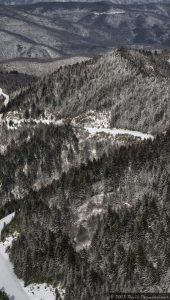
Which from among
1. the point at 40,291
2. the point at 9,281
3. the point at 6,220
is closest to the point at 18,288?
the point at 9,281

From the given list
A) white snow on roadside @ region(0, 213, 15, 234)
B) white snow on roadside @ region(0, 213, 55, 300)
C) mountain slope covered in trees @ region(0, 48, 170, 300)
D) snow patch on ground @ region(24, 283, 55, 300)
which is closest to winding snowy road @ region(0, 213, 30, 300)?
white snow on roadside @ region(0, 213, 55, 300)

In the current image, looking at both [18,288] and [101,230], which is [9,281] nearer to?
[18,288]

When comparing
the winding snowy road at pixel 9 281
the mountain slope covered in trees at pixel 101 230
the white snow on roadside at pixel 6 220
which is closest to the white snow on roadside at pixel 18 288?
the winding snowy road at pixel 9 281

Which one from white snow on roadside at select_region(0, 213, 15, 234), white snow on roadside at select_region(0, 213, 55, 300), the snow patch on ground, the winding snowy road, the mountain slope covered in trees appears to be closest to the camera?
the snow patch on ground

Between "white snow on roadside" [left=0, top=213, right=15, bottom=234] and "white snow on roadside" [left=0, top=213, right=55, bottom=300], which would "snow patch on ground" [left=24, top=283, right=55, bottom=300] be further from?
"white snow on roadside" [left=0, top=213, right=15, bottom=234]

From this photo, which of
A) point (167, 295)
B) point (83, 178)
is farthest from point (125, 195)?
point (167, 295)

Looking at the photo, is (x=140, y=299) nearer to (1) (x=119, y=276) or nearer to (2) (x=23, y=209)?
(1) (x=119, y=276)

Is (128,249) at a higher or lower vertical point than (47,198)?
higher

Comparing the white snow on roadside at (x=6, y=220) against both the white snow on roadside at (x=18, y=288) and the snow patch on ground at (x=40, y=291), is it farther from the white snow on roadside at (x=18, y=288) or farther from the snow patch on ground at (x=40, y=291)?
the snow patch on ground at (x=40, y=291)
